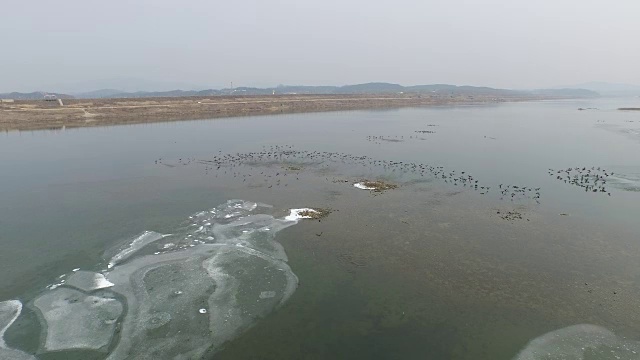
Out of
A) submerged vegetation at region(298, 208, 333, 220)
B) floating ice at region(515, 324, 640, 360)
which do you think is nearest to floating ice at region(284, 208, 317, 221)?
submerged vegetation at region(298, 208, 333, 220)

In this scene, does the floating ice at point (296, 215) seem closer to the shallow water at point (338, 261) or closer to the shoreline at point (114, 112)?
the shallow water at point (338, 261)

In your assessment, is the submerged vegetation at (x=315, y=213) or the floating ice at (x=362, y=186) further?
the floating ice at (x=362, y=186)

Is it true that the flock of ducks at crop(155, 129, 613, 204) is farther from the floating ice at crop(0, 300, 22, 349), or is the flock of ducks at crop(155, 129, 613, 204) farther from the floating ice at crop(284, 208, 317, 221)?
the floating ice at crop(0, 300, 22, 349)

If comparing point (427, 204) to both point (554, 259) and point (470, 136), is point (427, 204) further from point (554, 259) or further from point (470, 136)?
point (470, 136)

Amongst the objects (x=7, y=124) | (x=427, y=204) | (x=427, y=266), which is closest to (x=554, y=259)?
(x=427, y=266)

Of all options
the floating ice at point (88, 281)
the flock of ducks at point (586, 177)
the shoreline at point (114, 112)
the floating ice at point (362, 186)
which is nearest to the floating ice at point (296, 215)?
the floating ice at point (362, 186)

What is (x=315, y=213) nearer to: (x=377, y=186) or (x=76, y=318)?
(x=377, y=186)
